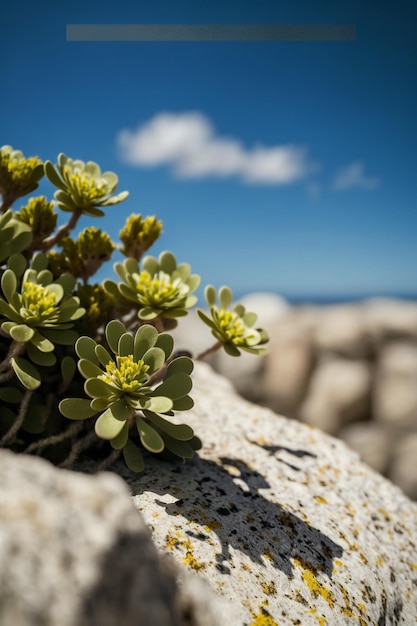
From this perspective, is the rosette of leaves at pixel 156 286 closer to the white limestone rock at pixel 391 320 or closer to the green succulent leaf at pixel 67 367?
the green succulent leaf at pixel 67 367

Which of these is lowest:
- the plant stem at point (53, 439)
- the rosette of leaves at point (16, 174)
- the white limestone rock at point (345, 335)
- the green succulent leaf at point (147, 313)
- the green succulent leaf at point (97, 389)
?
the plant stem at point (53, 439)

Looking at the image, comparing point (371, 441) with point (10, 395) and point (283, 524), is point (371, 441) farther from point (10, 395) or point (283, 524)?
point (10, 395)

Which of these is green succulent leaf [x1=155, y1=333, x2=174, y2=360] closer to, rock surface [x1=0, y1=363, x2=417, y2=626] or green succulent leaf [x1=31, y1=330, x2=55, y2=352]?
green succulent leaf [x1=31, y1=330, x2=55, y2=352]

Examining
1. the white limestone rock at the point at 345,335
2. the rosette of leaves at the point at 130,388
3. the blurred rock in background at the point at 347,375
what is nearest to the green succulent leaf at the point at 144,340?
the rosette of leaves at the point at 130,388

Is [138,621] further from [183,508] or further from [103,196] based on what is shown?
[103,196]

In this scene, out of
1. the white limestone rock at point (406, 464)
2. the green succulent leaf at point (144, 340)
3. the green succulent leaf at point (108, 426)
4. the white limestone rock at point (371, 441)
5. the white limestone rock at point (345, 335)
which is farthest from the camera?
the white limestone rock at point (345, 335)

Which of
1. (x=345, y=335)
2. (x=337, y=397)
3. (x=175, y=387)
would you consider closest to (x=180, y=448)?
(x=175, y=387)

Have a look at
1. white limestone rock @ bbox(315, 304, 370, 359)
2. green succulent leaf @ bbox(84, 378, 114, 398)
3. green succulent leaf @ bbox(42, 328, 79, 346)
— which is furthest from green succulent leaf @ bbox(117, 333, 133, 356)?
white limestone rock @ bbox(315, 304, 370, 359)

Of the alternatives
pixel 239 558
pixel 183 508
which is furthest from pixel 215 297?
pixel 239 558
